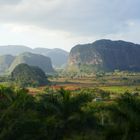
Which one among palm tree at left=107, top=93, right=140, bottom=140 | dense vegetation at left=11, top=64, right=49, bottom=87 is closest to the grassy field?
dense vegetation at left=11, top=64, right=49, bottom=87

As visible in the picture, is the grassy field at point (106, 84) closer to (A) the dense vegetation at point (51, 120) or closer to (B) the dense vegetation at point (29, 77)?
(B) the dense vegetation at point (29, 77)

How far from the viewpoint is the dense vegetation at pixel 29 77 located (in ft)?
437

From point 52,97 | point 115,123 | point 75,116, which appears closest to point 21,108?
point 52,97

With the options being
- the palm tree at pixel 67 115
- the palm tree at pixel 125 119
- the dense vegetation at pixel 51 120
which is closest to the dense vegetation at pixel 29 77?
the dense vegetation at pixel 51 120

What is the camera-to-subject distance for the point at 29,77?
145875mm

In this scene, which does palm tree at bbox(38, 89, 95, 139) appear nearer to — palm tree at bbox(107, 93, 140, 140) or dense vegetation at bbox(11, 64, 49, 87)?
palm tree at bbox(107, 93, 140, 140)

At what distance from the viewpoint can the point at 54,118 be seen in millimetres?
21438

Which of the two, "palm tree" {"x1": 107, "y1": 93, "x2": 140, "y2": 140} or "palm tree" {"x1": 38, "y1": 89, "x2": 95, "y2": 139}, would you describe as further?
"palm tree" {"x1": 38, "y1": 89, "x2": 95, "y2": 139}

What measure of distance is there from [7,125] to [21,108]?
A: 2.08 m

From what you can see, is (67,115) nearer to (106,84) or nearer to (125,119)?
(125,119)

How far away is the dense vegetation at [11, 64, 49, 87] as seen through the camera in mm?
133075

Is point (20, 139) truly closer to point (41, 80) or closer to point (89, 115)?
point (89, 115)

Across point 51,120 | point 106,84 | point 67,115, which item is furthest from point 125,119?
point 106,84

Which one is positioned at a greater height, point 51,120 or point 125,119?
point 125,119
